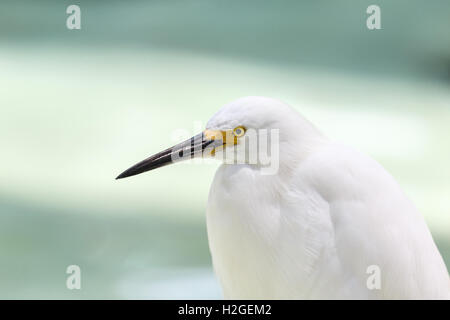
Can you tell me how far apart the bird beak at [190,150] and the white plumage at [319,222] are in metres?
0.02

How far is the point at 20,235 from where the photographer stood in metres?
1.86

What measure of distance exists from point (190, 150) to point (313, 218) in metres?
→ 0.22

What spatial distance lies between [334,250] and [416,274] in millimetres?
128

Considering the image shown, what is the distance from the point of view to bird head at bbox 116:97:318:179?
937 millimetres

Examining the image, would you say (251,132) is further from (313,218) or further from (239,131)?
(313,218)

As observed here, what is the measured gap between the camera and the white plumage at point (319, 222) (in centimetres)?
95

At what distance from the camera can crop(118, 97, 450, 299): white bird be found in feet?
3.11

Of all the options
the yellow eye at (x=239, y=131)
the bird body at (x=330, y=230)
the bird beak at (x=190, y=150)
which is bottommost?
the bird body at (x=330, y=230)

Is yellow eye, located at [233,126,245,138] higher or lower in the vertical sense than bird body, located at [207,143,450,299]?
higher

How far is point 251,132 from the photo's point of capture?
94 cm

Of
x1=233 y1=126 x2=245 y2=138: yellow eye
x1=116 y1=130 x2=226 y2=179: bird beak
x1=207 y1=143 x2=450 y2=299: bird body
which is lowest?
x1=207 y1=143 x2=450 y2=299: bird body

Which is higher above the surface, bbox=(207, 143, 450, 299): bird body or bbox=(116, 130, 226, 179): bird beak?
bbox=(116, 130, 226, 179): bird beak

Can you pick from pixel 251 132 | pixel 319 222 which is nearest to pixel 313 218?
pixel 319 222

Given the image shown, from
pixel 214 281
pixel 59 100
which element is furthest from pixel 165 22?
pixel 214 281
